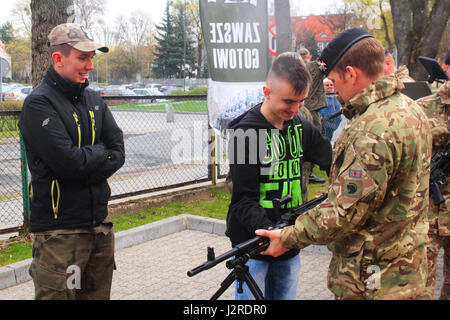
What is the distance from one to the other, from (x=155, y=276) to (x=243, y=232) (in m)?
2.49

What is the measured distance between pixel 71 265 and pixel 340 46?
197 centimetres

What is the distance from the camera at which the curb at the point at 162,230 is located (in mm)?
4617

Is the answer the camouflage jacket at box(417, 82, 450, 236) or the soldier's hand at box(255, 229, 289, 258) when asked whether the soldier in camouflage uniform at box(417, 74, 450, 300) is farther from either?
Answer: the soldier's hand at box(255, 229, 289, 258)

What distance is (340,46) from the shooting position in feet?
6.85

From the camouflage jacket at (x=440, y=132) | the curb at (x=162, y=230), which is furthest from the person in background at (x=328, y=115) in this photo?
the camouflage jacket at (x=440, y=132)

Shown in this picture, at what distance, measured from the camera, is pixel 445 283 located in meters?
3.77

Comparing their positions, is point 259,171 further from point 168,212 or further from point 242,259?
point 168,212

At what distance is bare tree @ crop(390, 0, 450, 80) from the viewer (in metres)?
11.2

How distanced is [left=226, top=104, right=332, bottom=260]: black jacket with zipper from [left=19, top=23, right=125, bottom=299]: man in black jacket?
0.92 meters

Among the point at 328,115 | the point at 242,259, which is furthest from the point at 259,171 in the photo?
the point at 328,115

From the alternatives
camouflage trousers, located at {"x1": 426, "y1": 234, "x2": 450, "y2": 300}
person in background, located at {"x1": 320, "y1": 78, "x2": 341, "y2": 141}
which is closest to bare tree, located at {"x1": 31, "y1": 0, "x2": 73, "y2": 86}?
camouflage trousers, located at {"x1": 426, "y1": 234, "x2": 450, "y2": 300}

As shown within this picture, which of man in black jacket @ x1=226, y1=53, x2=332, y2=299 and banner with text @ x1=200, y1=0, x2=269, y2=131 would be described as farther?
banner with text @ x1=200, y1=0, x2=269, y2=131

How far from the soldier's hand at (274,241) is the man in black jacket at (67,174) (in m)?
1.17
